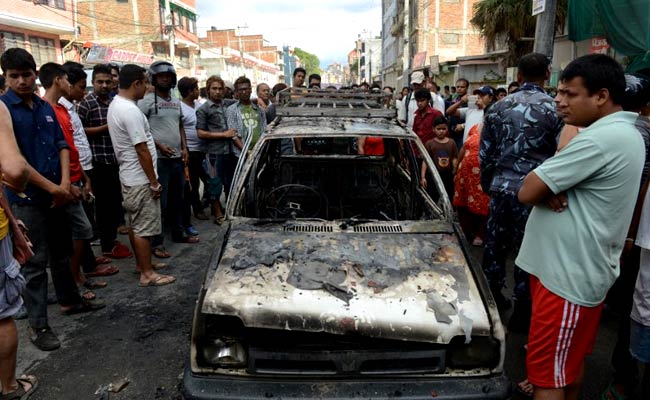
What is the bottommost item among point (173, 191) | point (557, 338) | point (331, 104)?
point (557, 338)

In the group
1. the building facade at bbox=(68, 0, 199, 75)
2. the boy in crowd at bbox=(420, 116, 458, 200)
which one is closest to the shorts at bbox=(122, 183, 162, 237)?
the boy in crowd at bbox=(420, 116, 458, 200)

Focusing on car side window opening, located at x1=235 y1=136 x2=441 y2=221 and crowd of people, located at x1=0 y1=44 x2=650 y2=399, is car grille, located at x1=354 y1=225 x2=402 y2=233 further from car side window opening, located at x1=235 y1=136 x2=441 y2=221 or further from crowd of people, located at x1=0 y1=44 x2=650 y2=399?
crowd of people, located at x1=0 y1=44 x2=650 y2=399

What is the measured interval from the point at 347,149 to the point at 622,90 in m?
3.74

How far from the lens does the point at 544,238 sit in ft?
6.40

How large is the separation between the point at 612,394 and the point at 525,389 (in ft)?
1.53

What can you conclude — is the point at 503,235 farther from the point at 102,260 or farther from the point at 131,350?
the point at 102,260

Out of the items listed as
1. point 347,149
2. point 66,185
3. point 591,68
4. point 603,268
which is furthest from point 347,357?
point 347,149

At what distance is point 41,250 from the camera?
9.98ft

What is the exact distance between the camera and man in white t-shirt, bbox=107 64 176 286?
3.68 m

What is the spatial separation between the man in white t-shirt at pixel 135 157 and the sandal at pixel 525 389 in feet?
10.3

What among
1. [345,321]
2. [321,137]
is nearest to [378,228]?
[321,137]

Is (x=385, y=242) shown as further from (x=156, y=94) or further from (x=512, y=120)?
(x=156, y=94)

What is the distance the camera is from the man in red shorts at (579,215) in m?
1.76

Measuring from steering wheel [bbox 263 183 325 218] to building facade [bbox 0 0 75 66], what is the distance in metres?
19.5
